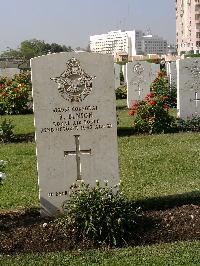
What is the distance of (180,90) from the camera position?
1303cm

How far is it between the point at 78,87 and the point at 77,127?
45 centimetres

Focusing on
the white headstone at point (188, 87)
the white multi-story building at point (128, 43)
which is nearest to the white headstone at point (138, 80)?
the white headstone at point (188, 87)

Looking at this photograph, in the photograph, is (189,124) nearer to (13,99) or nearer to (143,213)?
(143,213)

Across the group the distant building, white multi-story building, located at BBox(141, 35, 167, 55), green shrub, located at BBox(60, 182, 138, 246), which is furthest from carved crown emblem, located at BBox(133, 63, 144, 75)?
white multi-story building, located at BBox(141, 35, 167, 55)

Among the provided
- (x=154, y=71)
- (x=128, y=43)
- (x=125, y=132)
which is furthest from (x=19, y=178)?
(x=128, y=43)

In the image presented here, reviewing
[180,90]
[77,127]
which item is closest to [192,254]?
[77,127]

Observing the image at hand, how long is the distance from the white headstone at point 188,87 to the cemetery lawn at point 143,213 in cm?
256

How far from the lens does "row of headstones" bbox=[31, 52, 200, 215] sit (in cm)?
572

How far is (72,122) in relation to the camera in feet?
19.2

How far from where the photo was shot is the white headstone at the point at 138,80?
57.5 feet

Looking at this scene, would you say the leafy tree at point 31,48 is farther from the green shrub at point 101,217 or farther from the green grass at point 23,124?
the green shrub at point 101,217

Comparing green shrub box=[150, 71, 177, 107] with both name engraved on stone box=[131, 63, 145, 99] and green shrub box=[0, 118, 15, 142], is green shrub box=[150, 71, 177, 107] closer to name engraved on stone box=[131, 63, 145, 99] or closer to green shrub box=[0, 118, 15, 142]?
name engraved on stone box=[131, 63, 145, 99]

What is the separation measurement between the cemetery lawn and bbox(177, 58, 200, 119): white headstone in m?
2.56

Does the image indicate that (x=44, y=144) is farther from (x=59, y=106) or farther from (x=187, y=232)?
(x=187, y=232)
